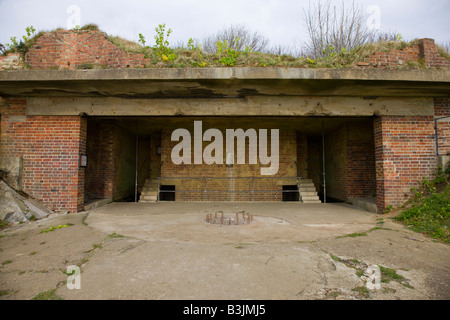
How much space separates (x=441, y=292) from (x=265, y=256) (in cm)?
180

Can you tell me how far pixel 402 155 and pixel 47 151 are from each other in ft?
30.3

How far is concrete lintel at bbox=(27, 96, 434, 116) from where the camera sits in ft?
21.6

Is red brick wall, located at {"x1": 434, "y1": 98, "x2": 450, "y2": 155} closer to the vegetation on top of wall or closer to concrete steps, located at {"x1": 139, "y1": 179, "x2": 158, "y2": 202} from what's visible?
the vegetation on top of wall

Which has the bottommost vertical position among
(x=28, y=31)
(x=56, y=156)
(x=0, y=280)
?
(x=0, y=280)

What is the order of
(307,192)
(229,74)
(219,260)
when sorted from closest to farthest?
(219,260)
(229,74)
(307,192)

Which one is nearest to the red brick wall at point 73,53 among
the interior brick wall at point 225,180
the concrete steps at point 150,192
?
the interior brick wall at point 225,180

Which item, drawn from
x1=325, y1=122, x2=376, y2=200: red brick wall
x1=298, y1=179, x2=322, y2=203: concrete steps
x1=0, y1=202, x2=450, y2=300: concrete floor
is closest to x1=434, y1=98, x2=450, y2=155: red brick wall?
x1=325, y1=122, x2=376, y2=200: red brick wall

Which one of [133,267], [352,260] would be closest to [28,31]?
[133,267]

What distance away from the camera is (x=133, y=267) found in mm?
2912

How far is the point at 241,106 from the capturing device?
672cm

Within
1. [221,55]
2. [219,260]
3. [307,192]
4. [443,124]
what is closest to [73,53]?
[221,55]

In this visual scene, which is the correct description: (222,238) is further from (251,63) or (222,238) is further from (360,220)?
(251,63)

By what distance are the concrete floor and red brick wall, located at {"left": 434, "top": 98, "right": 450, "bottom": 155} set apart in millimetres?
3087

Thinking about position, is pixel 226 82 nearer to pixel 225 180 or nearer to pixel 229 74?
pixel 229 74
